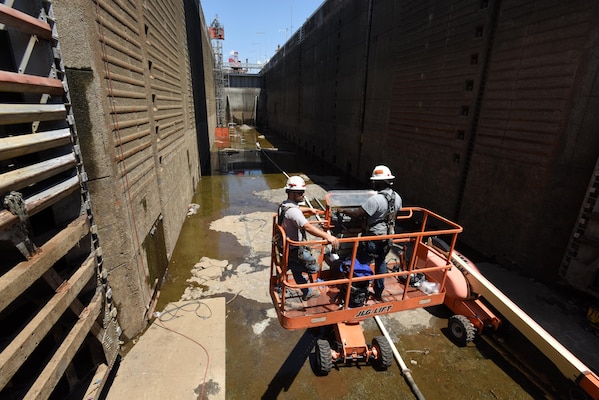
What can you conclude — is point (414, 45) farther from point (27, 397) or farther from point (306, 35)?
point (306, 35)

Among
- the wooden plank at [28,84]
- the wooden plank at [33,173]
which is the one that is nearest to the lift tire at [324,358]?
the wooden plank at [33,173]

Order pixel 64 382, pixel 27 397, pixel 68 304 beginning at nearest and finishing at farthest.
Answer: pixel 27 397, pixel 68 304, pixel 64 382

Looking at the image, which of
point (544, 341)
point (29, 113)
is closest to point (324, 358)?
point (544, 341)

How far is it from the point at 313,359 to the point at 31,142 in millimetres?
4697

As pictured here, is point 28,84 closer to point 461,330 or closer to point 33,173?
point 33,173

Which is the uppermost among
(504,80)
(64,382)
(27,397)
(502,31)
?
(502,31)

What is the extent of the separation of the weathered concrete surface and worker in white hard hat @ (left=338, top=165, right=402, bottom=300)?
9.31 feet

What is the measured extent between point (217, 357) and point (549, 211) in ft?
→ 24.4

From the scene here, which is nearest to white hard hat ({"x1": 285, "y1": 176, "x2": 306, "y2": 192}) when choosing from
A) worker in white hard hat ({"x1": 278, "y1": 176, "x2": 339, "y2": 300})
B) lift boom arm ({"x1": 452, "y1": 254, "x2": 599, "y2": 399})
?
worker in white hard hat ({"x1": 278, "y1": 176, "x2": 339, "y2": 300})

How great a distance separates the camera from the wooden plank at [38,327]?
2203 mm

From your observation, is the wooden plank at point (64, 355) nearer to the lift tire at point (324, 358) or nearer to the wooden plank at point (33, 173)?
the wooden plank at point (33, 173)

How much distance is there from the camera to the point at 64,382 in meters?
3.57

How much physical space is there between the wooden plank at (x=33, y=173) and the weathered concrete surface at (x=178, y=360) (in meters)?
3.16

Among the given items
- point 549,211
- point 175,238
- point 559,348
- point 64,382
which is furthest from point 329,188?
point 64,382
